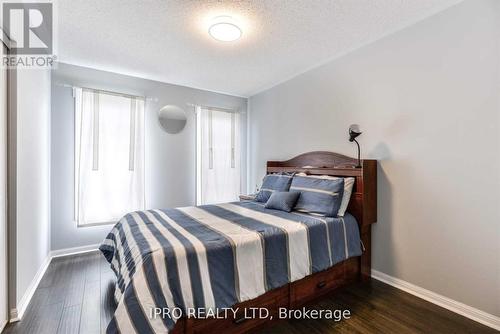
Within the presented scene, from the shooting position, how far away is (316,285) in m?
2.12

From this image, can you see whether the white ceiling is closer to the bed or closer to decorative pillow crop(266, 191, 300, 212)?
the bed

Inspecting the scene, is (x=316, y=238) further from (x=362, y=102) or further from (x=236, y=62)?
(x=236, y=62)

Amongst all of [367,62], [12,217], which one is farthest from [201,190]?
[367,62]

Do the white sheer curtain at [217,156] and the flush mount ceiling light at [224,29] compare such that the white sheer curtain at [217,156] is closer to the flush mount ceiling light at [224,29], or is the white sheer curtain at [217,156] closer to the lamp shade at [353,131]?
the flush mount ceiling light at [224,29]

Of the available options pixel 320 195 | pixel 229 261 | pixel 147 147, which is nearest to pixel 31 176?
pixel 147 147

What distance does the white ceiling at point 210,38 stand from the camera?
79.6 inches

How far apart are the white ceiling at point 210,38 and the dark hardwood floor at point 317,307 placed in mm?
2603

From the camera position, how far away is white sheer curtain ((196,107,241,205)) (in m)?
4.18

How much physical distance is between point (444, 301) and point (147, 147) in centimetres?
405

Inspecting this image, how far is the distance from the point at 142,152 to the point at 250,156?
2032 mm

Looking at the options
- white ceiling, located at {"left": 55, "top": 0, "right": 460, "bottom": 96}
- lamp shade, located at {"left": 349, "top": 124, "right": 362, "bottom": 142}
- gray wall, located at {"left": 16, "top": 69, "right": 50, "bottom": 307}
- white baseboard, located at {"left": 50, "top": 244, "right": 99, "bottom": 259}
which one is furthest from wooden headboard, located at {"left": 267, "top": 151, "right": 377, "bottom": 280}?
white baseboard, located at {"left": 50, "top": 244, "right": 99, "bottom": 259}

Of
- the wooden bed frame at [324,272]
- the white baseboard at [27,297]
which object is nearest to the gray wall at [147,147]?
the white baseboard at [27,297]

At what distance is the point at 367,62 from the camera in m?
2.66

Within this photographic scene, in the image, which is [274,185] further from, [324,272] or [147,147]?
[147,147]
